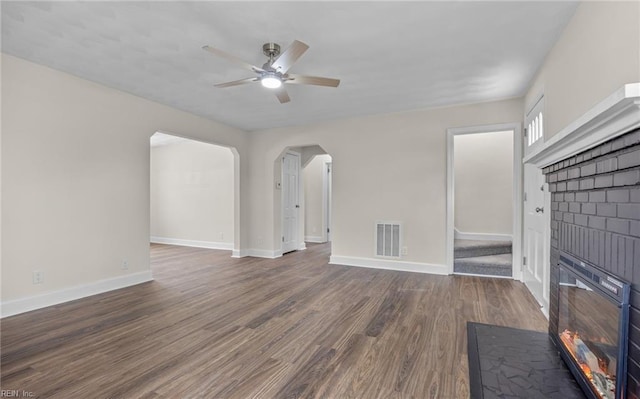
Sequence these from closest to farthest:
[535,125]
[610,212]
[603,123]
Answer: [603,123] → [610,212] → [535,125]

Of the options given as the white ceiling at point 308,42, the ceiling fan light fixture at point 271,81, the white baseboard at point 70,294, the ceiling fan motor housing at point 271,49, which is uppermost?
the white ceiling at point 308,42

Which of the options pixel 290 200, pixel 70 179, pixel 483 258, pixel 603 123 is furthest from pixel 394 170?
pixel 70 179

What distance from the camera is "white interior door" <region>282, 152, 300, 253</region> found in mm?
6090

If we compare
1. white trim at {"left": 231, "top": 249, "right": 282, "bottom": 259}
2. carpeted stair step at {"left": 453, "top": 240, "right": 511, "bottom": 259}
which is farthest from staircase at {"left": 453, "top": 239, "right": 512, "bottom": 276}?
white trim at {"left": 231, "top": 249, "right": 282, "bottom": 259}

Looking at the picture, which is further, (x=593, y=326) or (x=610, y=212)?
(x=593, y=326)

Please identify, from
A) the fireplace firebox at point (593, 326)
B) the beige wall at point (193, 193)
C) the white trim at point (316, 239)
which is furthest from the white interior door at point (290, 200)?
the fireplace firebox at point (593, 326)

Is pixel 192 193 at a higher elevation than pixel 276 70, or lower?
lower

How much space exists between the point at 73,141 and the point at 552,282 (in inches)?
188

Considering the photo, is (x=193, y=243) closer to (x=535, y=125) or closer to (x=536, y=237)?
(x=536, y=237)

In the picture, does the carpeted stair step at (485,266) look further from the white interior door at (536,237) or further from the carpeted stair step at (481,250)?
the white interior door at (536,237)

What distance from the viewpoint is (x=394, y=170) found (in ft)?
15.4

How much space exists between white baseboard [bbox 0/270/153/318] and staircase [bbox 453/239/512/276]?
4.50 m

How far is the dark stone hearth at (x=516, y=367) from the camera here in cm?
159

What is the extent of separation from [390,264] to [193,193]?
501cm
